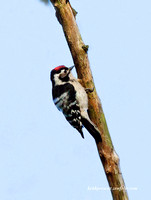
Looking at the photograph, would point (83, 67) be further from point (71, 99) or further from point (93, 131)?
point (93, 131)

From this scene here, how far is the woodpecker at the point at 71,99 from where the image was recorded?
5.01 meters

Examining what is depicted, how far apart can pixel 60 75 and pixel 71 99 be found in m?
0.53

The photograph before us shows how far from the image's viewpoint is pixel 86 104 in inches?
197

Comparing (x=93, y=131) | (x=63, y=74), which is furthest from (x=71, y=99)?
(x=93, y=131)

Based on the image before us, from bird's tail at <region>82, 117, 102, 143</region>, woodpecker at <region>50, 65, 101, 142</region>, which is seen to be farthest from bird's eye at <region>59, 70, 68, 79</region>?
bird's tail at <region>82, 117, 102, 143</region>

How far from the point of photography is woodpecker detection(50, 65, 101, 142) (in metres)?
5.01

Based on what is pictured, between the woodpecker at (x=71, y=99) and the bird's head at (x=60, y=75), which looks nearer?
the woodpecker at (x=71, y=99)

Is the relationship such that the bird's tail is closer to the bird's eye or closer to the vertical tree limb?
the vertical tree limb

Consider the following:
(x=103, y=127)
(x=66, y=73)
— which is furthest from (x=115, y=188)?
(x=66, y=73)

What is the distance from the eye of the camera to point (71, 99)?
17.7 ft

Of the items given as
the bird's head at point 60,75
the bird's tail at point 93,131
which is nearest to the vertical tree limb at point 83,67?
the bird's tail at point 93,131

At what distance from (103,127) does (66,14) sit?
1498mm

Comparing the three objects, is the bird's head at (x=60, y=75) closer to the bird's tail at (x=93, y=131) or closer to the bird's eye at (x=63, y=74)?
the bird's eye at (x=63, y=74)

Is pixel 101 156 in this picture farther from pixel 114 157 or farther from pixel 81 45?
pixel 81 45
